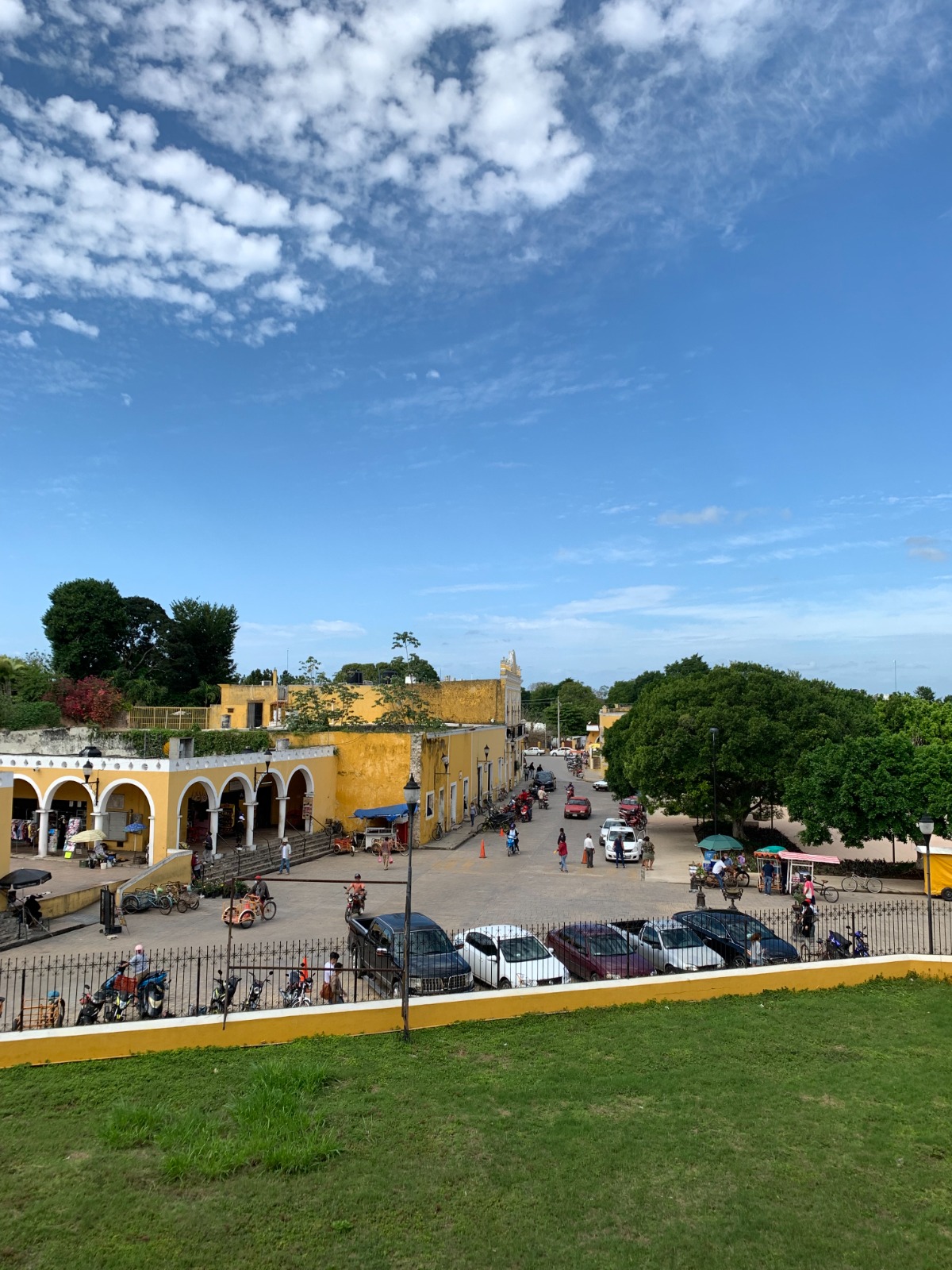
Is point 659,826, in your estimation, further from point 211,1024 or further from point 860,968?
point 211,1024

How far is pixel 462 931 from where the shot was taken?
14.6 metres

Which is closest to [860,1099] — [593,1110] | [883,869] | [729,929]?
A: [593,1110]

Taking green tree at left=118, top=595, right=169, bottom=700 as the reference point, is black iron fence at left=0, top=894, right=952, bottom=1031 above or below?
below

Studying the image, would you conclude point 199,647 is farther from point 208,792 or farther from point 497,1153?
point 497,1153

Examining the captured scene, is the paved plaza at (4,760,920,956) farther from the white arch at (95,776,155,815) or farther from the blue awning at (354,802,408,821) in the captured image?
the white arch at (95,776,155,815)

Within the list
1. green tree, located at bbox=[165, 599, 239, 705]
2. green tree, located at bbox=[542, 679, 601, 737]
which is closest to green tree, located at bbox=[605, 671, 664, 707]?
green tree, located at bbox=[542, 679, 601, 737]

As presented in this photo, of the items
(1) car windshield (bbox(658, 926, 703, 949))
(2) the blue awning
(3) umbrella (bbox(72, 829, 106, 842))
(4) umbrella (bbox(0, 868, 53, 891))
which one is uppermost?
(3) umbrella (bbox(72, 829, 106, 842))

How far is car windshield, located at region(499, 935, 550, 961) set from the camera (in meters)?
13.0

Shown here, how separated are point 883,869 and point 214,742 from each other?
A: 2316cm

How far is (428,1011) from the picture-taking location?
10820mm

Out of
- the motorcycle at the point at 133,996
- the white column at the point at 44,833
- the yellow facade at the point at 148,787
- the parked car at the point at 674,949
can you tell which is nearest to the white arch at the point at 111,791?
the yellow facade at the point at 148,787

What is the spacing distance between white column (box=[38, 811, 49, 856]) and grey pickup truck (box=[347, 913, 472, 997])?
12495mm

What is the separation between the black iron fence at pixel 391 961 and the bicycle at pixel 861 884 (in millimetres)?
5839

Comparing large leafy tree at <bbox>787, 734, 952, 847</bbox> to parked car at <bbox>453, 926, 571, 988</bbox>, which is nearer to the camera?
parked car at <bbox>453, 926, 571, 988</bbox>
